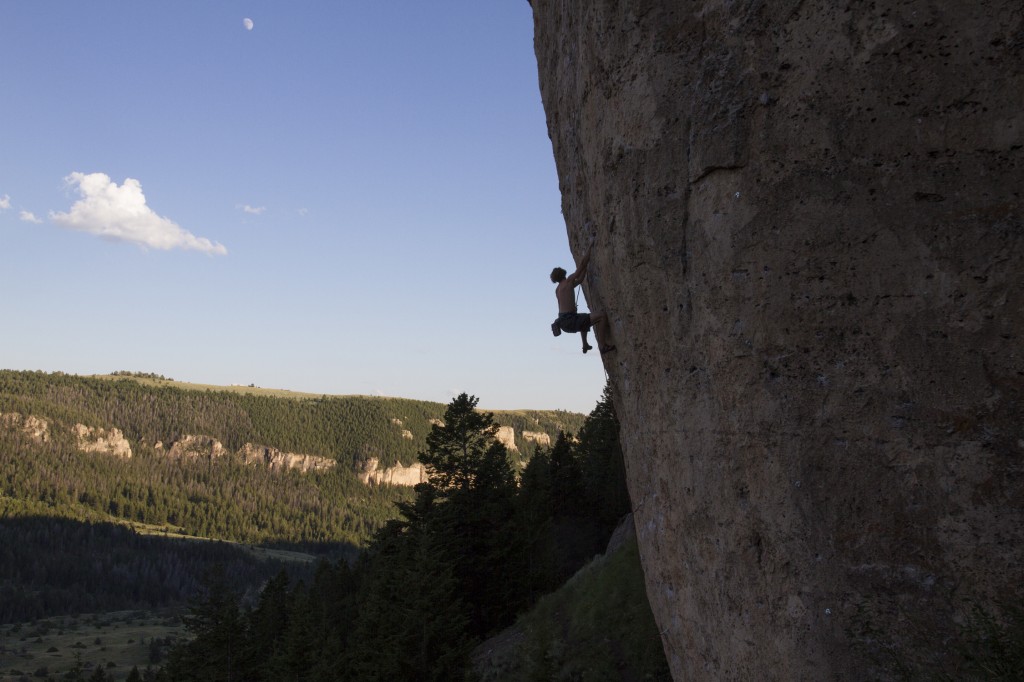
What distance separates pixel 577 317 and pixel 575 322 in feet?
0.25

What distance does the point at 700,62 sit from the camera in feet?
20.9

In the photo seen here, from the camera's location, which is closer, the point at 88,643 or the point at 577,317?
the point at 577,317

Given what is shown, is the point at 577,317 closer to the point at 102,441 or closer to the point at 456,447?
the point at 456,447

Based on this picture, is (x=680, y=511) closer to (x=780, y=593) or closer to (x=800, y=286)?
(x=780, y=593)

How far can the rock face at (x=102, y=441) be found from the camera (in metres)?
183

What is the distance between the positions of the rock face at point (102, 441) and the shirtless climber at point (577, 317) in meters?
203

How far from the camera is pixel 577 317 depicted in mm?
8469

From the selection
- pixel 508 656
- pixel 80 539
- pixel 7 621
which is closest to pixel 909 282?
pixel 508 656

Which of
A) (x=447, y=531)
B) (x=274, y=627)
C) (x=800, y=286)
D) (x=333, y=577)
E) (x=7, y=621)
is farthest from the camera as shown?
(x=7, y=621)

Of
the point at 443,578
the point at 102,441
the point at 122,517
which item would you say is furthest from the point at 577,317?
the point at 102,441

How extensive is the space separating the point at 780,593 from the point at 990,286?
9.20 feet

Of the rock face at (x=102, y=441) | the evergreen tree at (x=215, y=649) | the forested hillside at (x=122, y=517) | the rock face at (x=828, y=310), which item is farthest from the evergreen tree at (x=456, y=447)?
the rock face at (x=102, y=441)

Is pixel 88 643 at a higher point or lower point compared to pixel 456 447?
lower

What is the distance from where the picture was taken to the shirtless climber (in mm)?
8320
